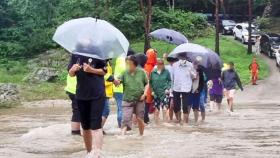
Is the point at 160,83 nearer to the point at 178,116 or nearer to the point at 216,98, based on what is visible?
the point at 178,116

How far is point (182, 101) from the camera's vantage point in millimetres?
14078

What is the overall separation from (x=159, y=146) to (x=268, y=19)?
46733mm

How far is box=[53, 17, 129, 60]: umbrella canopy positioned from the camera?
26.6ft

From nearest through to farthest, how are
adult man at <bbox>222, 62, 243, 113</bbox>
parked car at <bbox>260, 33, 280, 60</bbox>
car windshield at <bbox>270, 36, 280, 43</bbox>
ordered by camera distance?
adult man at <bbox>222, 62, 243, 113</bbox> → parked car at <bbox>260, 33, 280, 60</bbox> → car windshield at <bbox>270, 36, 280, 43</bbox>

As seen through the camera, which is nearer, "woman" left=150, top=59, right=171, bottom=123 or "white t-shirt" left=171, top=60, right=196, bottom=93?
"woman" left=150, top=59, right=171, bottom=123

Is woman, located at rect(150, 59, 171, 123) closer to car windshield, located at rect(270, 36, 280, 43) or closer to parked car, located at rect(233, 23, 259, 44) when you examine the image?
car windshield, located at rect(270, 36, 280, 43)

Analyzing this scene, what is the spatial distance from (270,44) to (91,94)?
3293cm

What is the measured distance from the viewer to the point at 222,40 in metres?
46.3

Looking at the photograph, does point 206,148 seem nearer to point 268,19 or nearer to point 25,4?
point 25,4

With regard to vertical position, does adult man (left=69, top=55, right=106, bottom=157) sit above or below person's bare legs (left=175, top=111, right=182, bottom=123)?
above

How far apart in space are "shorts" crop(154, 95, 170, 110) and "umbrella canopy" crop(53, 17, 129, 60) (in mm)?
5594

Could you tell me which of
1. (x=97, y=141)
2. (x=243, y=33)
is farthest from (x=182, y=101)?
(x=243, y=33)

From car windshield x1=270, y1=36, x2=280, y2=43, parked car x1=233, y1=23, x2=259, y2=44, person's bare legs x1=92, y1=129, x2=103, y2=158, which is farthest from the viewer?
parked car x1=233, y1=23, x2=259, y2=44

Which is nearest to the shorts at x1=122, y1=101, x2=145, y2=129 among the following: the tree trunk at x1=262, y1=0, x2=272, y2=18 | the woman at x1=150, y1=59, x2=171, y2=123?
the woman at x1=150, y1=59, x2=171, y2=123
